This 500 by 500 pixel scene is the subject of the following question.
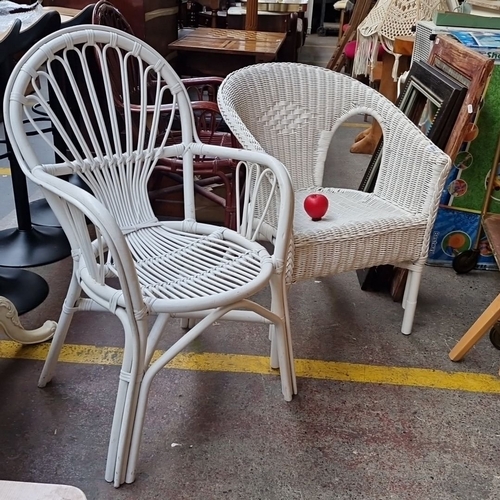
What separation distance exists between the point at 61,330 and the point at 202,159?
105 cm

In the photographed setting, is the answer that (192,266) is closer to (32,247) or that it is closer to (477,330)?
(477,330)

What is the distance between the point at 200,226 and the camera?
173 centimetres

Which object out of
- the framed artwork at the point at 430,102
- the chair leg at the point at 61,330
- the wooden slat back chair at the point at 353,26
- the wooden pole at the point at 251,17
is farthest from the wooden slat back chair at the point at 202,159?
the wooden slat back chair at the point at 353,26

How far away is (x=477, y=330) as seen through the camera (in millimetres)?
1872

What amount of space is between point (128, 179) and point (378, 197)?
94 cm

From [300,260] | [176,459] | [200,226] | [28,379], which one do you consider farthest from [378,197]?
[28,379]

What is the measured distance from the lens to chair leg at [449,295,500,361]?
1.82m

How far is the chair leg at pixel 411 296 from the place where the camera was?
200 centimetres

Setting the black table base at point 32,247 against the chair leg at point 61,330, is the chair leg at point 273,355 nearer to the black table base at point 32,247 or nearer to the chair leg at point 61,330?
the chair leg at point 61,330

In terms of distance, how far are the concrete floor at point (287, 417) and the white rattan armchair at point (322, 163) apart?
0.80 ft

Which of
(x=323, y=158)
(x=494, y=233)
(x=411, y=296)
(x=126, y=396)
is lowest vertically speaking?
(x=411, y=296)

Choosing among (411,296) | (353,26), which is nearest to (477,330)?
(411,296)

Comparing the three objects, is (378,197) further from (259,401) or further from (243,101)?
Result: (259,401)

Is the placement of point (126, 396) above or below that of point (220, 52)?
below
